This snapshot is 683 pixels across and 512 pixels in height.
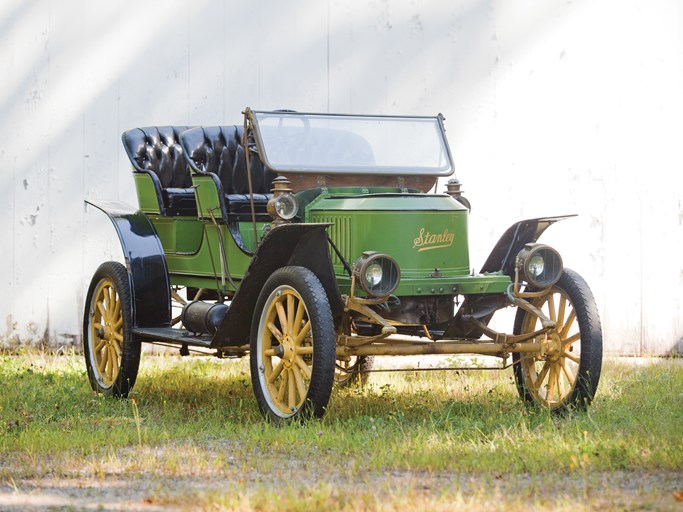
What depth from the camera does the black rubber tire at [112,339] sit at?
23.2 feet

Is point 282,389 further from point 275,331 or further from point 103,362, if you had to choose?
point 103,362

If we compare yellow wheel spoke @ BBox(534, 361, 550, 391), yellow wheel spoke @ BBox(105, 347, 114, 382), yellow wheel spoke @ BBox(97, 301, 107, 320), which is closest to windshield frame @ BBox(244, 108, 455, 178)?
yellow wheel spoke @ BBox(534, 361, 550, 391)

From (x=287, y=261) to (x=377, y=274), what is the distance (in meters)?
0.55

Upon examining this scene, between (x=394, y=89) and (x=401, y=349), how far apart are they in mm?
4008

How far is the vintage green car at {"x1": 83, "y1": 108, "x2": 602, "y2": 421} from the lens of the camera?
5926mm

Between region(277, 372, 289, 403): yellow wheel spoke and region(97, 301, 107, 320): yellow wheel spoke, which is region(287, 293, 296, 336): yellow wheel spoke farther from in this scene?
region(97, 301, 107, 320): yellow wheel spoke

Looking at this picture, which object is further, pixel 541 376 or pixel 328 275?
pixel 541 376

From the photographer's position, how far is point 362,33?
9.48 meters

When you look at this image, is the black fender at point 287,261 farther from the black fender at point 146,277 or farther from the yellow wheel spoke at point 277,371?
the black fender at point 146,277

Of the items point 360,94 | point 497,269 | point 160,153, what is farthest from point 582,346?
point 360,94

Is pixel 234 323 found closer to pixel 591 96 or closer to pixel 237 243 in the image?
pixel 237 243

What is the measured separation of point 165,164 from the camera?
7.78 m

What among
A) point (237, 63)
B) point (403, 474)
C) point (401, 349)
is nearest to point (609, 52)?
point (237, 63)

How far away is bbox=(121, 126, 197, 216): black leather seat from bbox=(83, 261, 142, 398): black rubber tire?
52 centimetres
